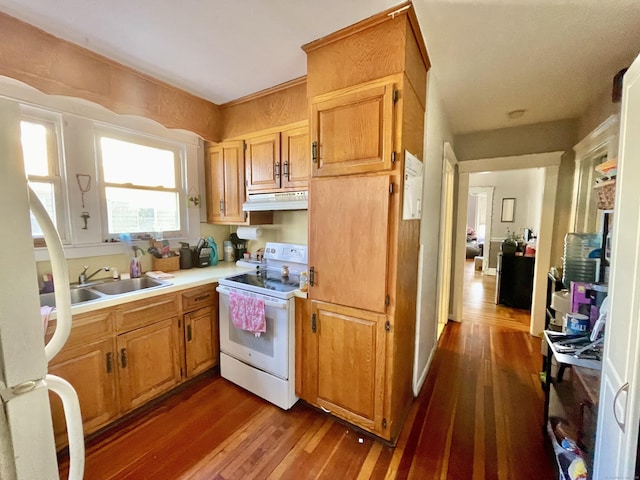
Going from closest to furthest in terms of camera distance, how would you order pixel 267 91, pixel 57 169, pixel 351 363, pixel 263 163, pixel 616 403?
1. pixel 616 403
2. pixel 351 363
3. pixel 57 169
4. pixel 267 91
5. pixel 263 163

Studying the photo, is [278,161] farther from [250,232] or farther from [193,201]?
[193,201]

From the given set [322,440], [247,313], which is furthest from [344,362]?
[247,313]

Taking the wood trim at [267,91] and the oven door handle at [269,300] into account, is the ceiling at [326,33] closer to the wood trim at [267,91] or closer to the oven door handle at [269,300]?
the wood trim at [267,91]

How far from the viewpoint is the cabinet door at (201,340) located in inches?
85.5

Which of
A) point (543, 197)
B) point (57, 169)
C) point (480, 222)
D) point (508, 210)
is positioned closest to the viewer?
point (57, 169)

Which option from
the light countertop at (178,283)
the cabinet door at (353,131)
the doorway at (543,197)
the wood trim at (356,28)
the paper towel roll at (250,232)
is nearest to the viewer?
the wood trim at (356,28)

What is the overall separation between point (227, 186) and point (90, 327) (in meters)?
1.59

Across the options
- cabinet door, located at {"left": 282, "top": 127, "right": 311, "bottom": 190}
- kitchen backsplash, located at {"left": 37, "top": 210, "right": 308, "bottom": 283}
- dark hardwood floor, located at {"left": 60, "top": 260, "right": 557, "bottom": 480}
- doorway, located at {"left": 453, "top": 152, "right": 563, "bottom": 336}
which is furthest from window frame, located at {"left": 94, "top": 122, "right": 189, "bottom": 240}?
doorway, located at {"left": 453, "top": 152, "right": 563, "bottom": 336}

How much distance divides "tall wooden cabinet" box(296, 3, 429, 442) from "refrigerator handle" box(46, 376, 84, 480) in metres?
1.29

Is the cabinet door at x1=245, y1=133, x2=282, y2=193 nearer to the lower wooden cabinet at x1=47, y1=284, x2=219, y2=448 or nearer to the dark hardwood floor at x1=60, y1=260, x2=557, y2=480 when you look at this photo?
the lower wooden cabinet at x1=47, y1=284, x2=219, y2=448

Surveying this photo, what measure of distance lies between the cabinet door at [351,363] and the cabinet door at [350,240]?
0.10 m

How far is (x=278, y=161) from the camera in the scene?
2.36 meters

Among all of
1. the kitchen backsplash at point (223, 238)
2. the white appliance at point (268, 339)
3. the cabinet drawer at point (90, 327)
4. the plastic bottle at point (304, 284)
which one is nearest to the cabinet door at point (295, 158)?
the kitchen backsplash at point (223, 238)

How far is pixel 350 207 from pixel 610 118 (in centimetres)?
214
